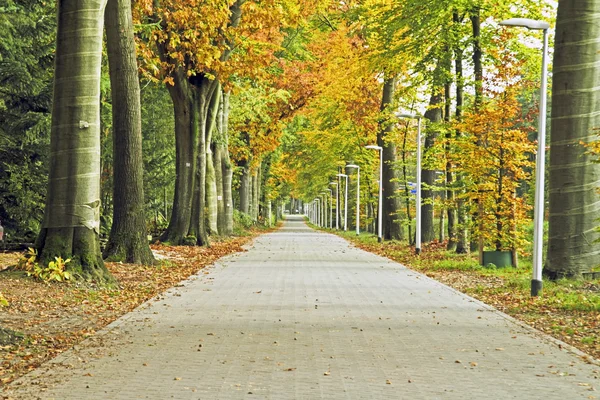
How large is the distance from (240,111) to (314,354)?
119 ft

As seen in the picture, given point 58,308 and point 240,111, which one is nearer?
point 58,308

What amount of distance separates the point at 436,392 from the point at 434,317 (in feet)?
18.8

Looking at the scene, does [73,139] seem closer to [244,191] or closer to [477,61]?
[477,61]

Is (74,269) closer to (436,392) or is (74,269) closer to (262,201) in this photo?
(436,392)

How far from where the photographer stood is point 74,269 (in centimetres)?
1617

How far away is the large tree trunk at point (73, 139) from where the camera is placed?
54.2 ft

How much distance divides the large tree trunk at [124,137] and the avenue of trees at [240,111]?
0.03 m

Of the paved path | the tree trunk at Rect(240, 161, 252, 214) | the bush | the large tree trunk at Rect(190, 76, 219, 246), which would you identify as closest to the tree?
the large tree trunk at Rect(190, 76, 219, 246)

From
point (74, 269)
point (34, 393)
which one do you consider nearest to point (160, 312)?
point (74, 269)

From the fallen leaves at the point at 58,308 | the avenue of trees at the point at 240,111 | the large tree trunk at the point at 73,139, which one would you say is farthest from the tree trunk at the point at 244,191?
the large tree trunk at the point at 73,139

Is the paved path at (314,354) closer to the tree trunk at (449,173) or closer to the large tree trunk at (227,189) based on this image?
the tree trunk at (449,173)

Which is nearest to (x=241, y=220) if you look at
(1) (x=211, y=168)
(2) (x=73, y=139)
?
(1) (x=211, y=168)

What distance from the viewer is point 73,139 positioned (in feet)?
54.3

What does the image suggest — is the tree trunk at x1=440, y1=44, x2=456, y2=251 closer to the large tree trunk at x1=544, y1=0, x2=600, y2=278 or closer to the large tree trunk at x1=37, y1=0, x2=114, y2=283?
the large tree trunk at x1=544, y1=0, x2=600, y2=278
